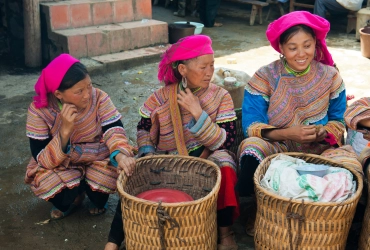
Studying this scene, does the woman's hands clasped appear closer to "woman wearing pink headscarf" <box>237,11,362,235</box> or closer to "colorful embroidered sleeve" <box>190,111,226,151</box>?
"woman wearing pink headscarf" <box>237,11,362,235</box>

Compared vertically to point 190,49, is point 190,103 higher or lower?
lower

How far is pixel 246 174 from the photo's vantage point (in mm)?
2992

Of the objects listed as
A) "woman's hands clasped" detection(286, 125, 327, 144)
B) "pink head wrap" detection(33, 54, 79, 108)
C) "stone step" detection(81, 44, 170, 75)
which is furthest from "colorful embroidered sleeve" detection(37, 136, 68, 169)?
"stone step" detection(81, 44, 170, 75)

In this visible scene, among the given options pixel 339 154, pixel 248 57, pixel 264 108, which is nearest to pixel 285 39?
pixel 264 108

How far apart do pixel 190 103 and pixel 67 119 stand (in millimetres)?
728

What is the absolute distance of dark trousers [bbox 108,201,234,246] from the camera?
291 centimetres

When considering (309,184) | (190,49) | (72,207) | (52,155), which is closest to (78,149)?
(52,155)

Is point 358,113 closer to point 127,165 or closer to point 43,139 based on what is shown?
point 127,165

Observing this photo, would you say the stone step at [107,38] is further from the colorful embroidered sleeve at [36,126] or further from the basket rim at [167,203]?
the basket rim at [167,203]

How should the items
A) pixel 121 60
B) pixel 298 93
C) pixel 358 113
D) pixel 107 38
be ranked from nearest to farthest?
pixel 358 113
pixel 298 93
pixel 121 60
pixel 107 38

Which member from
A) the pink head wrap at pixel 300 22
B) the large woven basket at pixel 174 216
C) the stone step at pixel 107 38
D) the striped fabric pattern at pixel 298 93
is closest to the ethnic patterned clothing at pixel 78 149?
the large woven basket at pixel 174 216

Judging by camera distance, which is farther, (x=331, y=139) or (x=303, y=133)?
(x=331, y=139)

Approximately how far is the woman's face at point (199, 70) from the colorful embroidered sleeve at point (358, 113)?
2.80 ft

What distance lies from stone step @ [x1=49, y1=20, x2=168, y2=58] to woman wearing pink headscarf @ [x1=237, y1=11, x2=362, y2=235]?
4050 millimetres
